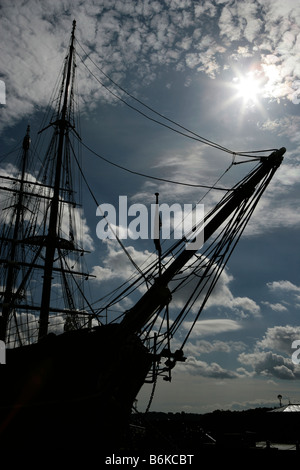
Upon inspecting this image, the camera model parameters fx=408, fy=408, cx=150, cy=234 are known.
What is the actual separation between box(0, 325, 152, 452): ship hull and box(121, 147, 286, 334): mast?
79 centimetres

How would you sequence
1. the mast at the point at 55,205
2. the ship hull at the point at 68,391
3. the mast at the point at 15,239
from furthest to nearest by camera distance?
the mast at the point at 15,239 → the mast at the point at 55,205 → the ship hull at the point at 68,391

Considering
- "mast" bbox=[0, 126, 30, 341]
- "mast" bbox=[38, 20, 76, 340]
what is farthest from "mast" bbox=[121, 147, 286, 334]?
"mast" bbox=[0, 126, 30, 341]

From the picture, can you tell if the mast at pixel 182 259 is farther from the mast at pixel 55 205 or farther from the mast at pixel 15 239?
the mast at pixel 15 239

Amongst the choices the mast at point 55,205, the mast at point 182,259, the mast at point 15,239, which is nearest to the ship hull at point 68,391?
the mast at point 182,259

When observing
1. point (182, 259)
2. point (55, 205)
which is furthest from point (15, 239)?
point (182, 259)

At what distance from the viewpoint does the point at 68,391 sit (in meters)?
14.0

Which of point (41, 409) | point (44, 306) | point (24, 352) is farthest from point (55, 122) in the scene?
point (41, 409)

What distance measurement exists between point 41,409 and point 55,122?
2286cm

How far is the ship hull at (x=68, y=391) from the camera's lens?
13.6m

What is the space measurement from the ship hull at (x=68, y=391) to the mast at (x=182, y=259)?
79 centimetres

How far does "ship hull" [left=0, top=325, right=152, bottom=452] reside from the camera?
1359 cm

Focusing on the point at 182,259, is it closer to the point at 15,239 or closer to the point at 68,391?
the point at 68,391

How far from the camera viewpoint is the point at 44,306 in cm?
2661
